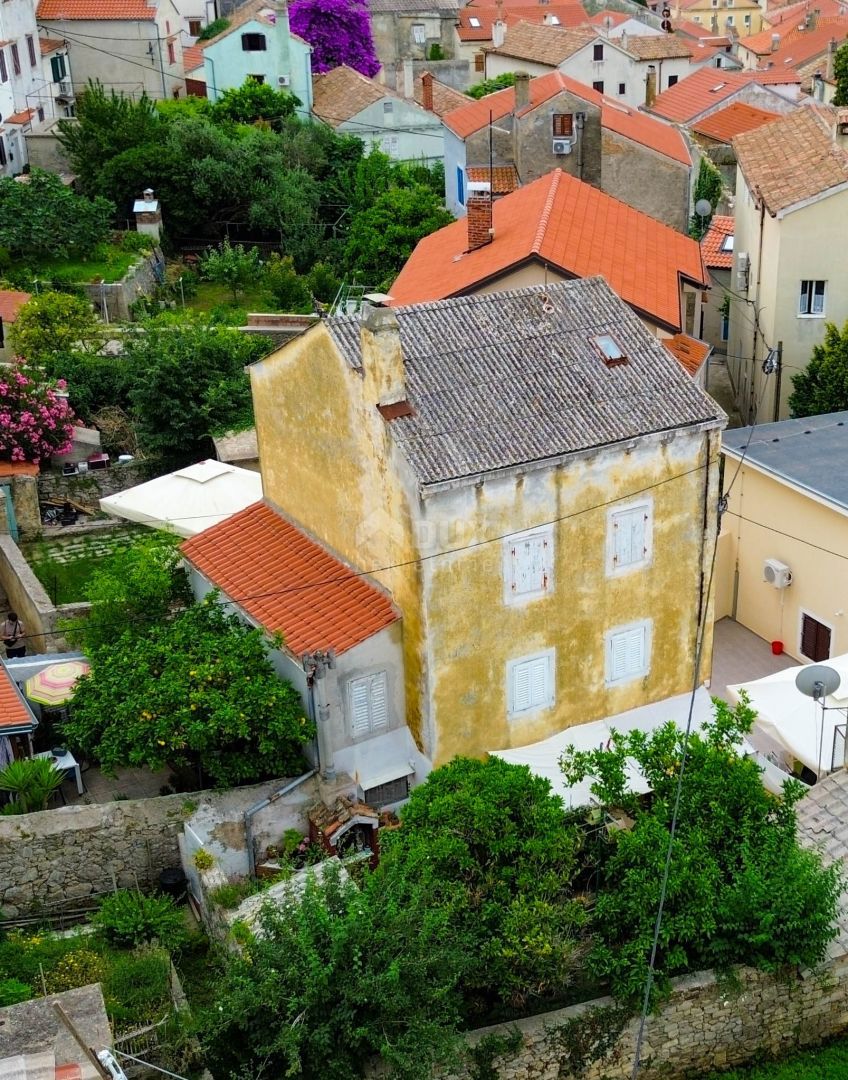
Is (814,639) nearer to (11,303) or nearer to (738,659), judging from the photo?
(738,659)

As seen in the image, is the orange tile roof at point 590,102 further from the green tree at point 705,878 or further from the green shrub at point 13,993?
the green shrub at point 13,993

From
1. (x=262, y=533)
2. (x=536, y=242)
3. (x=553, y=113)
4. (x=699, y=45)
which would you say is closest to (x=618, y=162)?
(x=553, y=113)

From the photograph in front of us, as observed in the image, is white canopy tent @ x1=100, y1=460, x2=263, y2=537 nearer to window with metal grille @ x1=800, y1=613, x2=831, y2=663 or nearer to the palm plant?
the palm plant

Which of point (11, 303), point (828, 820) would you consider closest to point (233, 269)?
point (11, 303)

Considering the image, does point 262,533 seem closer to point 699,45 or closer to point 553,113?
point 553,113

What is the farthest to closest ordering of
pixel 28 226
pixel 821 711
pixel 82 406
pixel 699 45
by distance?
pixel 699 45, pixel 28 226, pixel 82 406, pixel 821 711

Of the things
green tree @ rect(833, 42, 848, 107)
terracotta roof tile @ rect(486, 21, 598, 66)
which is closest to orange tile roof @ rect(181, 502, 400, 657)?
terracotta roof tile @ rect(486, 21, 598, 66)

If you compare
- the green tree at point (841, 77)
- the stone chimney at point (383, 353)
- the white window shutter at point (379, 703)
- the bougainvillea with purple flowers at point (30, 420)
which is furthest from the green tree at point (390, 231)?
the green tree at point (841, 77)
